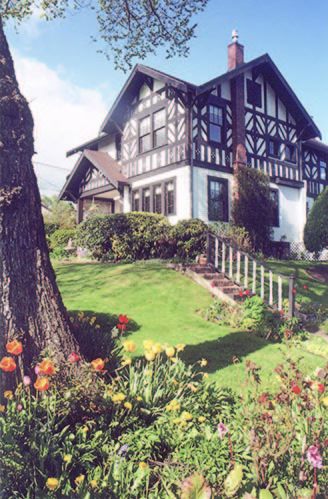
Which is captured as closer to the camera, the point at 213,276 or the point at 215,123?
the point at 213,276

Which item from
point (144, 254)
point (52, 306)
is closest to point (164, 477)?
point (52, 306)

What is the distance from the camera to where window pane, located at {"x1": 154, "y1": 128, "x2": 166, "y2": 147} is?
19023 mm

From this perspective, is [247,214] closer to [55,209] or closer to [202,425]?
[202,425]

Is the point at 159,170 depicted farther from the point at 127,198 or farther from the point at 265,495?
the point at 265,495

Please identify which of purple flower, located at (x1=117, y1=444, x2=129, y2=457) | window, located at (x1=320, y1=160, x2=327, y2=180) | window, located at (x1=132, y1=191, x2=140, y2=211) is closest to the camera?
purple flower, located at (x1=117, y1=444, x2=129, y2=457)

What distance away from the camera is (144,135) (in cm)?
2014

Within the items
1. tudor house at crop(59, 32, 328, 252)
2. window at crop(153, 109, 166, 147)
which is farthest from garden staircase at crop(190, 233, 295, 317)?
window at crop(153, 109, 166, 147)

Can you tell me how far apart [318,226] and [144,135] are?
411 inches

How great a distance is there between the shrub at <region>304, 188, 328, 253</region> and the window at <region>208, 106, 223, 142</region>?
5990 millimetres

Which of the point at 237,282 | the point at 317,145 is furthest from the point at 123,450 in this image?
the point at 317,145

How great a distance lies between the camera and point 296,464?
250 centimetres

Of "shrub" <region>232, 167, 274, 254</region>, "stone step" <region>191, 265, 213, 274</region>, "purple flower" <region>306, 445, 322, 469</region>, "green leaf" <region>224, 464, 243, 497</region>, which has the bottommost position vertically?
"green leaf" <region>224, 464, 243, 497</region>

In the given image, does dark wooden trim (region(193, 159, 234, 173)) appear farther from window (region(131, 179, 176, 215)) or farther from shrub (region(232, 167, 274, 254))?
window (region(131, 179, 176, 215))

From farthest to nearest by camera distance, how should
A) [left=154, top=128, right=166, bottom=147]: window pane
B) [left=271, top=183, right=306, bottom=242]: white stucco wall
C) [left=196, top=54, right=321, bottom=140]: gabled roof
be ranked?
1. [left=271, top=183, right=306, bottom=242]: white stucco wall
2. [left=154, top=128, right=166, bottom=147]: window pane
3. [left=196, top=54, right=321, bottom=140]: gabled roof
